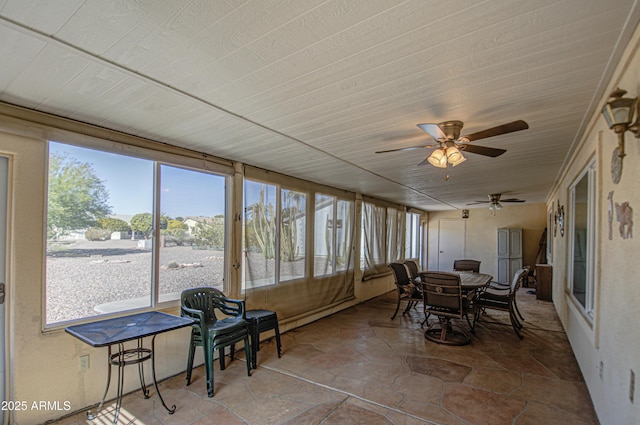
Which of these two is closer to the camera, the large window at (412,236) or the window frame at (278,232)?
the window frame at (278,232)

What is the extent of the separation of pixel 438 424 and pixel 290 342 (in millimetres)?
2239

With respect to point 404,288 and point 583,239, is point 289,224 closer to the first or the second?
point 404,288

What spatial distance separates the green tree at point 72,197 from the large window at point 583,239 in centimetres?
428

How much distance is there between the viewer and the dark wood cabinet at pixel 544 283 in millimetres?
6984

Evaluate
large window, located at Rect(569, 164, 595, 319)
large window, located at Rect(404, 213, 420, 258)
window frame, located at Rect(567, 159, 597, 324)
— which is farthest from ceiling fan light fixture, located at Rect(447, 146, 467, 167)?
large window, located at Rect(404, 213, 420, 258)

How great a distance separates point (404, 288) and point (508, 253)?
221 inches

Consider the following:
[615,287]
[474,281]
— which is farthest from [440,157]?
[474,281]

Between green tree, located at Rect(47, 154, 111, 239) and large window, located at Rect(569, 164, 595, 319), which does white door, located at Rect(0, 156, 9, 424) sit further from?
large window, located at Rect(569, 164, 595, 319)

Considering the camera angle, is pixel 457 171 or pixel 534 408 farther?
pixel 457 171

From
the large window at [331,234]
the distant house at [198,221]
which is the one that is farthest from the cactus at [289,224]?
the distant house at [198,221]

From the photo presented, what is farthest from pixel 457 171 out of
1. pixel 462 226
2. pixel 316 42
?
pixel 462 226

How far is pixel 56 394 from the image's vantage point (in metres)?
2.45

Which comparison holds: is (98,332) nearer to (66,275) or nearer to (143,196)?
(66,275)

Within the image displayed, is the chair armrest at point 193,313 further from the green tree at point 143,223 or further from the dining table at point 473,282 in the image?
the dining table at point 473,282
